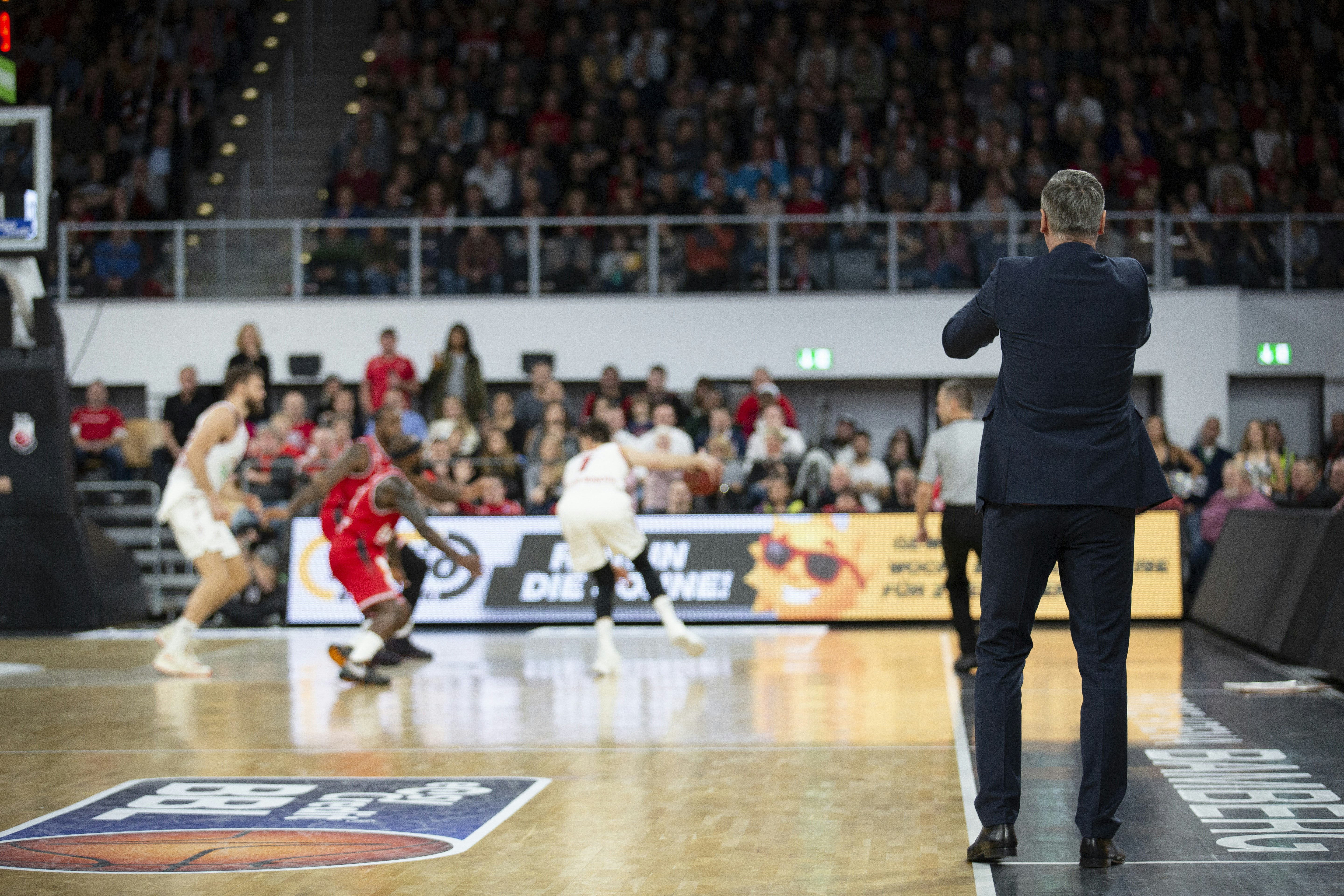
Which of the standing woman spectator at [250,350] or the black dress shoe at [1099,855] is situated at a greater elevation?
the standing woman spectator at [250,350]

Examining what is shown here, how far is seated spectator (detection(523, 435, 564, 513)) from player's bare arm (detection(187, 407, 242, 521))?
5.18m

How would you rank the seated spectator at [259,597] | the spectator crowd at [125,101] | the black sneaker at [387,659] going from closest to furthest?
1. the black sneaker at [387,659]
2. the seated spectator at [259,597]
3. the spectator crowd at [125,101]

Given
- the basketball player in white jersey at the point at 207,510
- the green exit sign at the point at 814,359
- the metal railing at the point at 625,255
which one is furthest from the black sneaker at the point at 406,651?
the green exit sign at the point at 814,359

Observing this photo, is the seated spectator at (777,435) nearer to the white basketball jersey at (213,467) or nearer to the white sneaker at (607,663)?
the white sneaker at (607,663)

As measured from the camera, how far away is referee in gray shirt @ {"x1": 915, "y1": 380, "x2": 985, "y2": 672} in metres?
9.72

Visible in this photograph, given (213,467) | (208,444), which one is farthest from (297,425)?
(208,444)

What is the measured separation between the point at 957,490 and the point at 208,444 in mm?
5276

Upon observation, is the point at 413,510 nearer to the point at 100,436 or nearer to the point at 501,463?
the point at 501,463

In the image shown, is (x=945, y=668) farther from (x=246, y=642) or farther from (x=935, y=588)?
(x=246, y=642)

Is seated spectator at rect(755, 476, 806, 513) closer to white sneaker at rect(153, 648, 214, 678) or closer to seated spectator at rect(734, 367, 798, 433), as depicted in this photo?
seated spectator at rect(734, 367, 798, 433)

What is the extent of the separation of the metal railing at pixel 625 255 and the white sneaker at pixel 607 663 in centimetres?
881

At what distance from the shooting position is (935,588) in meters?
14.0

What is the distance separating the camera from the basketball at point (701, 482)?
10.1m

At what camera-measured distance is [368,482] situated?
9969 mm
